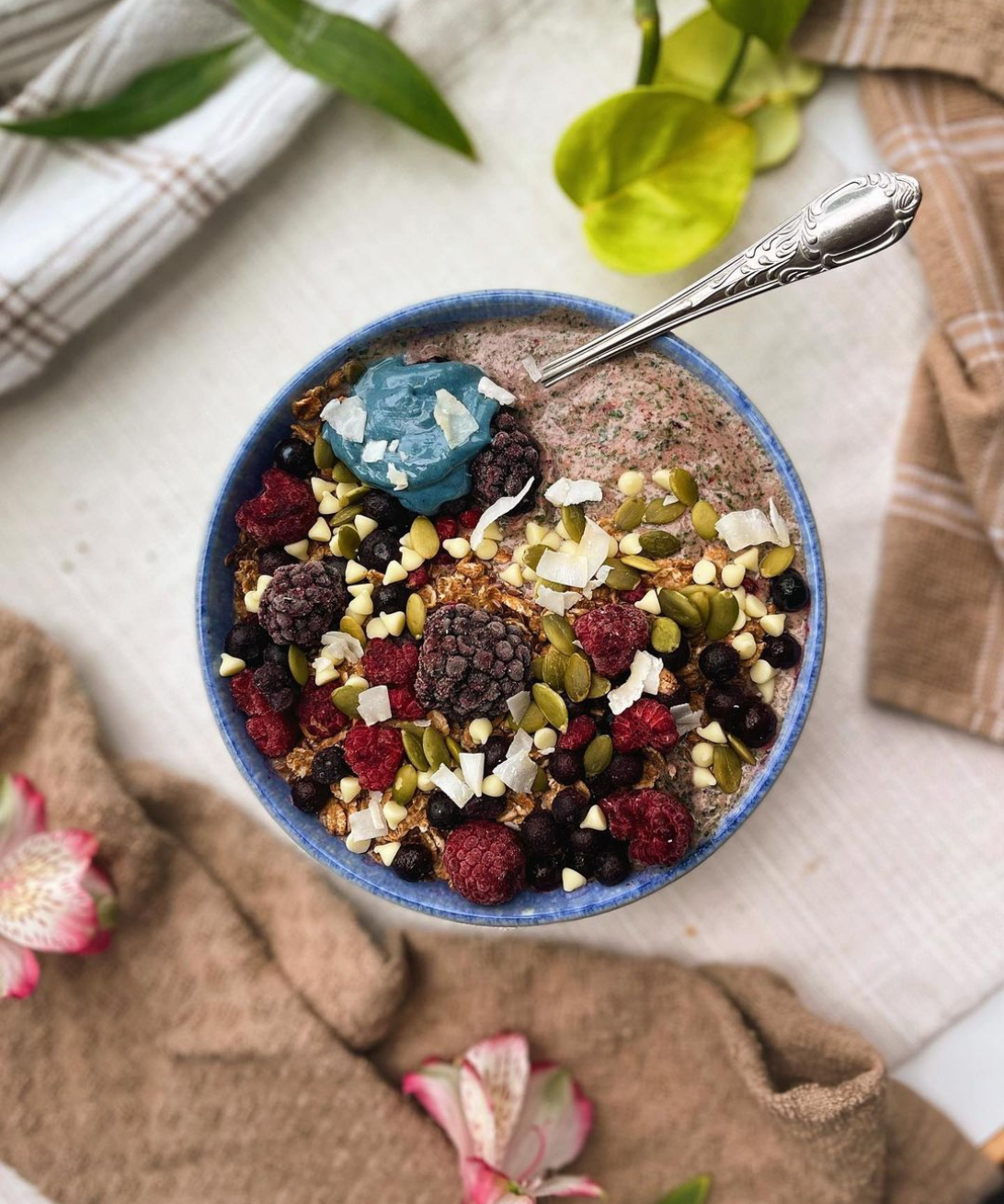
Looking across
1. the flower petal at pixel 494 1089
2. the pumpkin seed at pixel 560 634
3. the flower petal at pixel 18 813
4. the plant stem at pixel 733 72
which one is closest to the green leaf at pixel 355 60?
the plant stem at pixel 733 72

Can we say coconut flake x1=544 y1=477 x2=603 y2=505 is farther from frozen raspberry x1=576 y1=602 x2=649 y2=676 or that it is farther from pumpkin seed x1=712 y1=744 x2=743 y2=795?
pumpkin seed x1=712 y1=744 x2=743 y2=795

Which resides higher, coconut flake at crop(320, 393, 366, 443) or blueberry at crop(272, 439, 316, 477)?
coconut flake at crop(320, 393, 366, 443)

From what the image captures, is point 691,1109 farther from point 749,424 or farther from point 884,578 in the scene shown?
point 749,424

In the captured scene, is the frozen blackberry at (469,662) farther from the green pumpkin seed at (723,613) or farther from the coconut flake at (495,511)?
the green pumpkin seed at (723,613)

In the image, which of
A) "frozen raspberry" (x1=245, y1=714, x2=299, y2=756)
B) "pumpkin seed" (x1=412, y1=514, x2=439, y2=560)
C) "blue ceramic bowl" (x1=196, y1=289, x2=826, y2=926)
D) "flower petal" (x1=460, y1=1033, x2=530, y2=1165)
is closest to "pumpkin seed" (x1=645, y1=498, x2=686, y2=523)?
"blue ceramic bowl" (x1=196, y1=289, x2=826, y2=926)

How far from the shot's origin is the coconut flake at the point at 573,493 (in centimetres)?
102

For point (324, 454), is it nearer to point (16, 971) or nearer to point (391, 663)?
point (391, 663)

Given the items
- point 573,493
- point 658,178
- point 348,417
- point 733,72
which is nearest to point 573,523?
point 573,493

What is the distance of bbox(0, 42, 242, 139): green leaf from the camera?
131 cm

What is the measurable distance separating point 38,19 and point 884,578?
1.28m

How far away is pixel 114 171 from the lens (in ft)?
4.30

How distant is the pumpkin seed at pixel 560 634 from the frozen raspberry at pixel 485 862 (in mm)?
190

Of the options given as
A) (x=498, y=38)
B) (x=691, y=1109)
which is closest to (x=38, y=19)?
(x=498, y=38)

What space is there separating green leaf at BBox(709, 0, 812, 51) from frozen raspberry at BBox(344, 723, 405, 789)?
895mm
